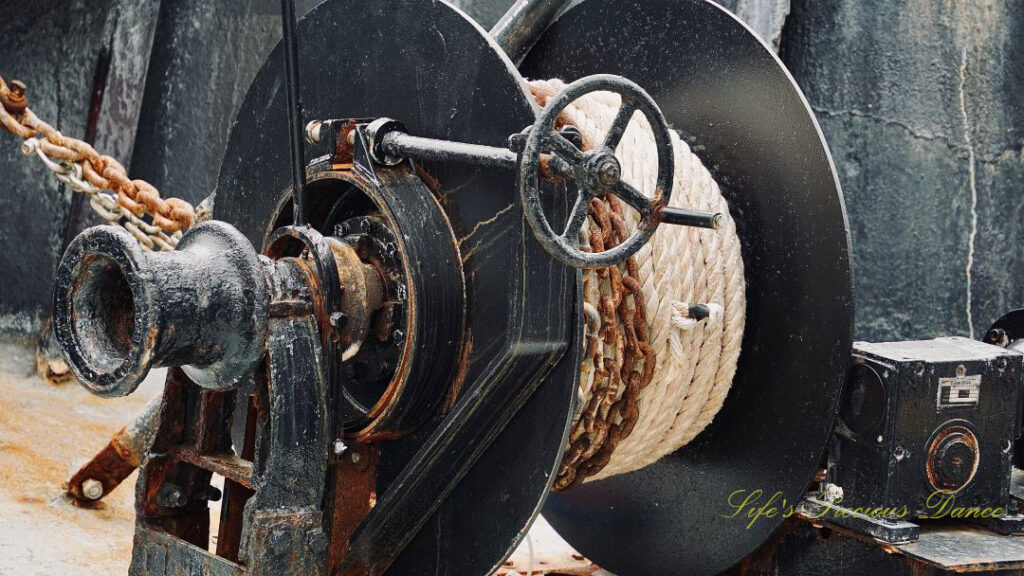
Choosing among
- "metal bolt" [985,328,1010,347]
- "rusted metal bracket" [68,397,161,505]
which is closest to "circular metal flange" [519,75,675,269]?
"metal bolt" [985,328,1010,347]

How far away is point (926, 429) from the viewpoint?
7.86 ft

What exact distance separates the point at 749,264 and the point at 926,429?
479 mm

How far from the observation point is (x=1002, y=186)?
4453 mm

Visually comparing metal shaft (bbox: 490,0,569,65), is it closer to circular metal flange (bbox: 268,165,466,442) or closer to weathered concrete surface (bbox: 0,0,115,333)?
circular metal flange (bbox: 268,165,466,442)

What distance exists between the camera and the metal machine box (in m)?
2.37

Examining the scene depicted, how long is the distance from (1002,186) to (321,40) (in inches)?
119

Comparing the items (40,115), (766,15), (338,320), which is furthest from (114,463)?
(766,15)

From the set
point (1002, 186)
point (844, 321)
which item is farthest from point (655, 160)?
point (1002, 186)

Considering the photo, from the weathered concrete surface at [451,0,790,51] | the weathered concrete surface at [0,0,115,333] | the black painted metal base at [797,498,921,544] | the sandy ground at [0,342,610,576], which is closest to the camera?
the black painted metal base at [797,498,921,544]

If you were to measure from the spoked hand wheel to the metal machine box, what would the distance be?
2.67 feet

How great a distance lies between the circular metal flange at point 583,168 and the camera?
5.57ft

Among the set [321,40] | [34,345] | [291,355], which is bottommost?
[34,345]

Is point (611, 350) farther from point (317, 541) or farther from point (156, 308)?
point (156, 308)

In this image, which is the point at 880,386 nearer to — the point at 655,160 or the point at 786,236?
the point at 786,236
